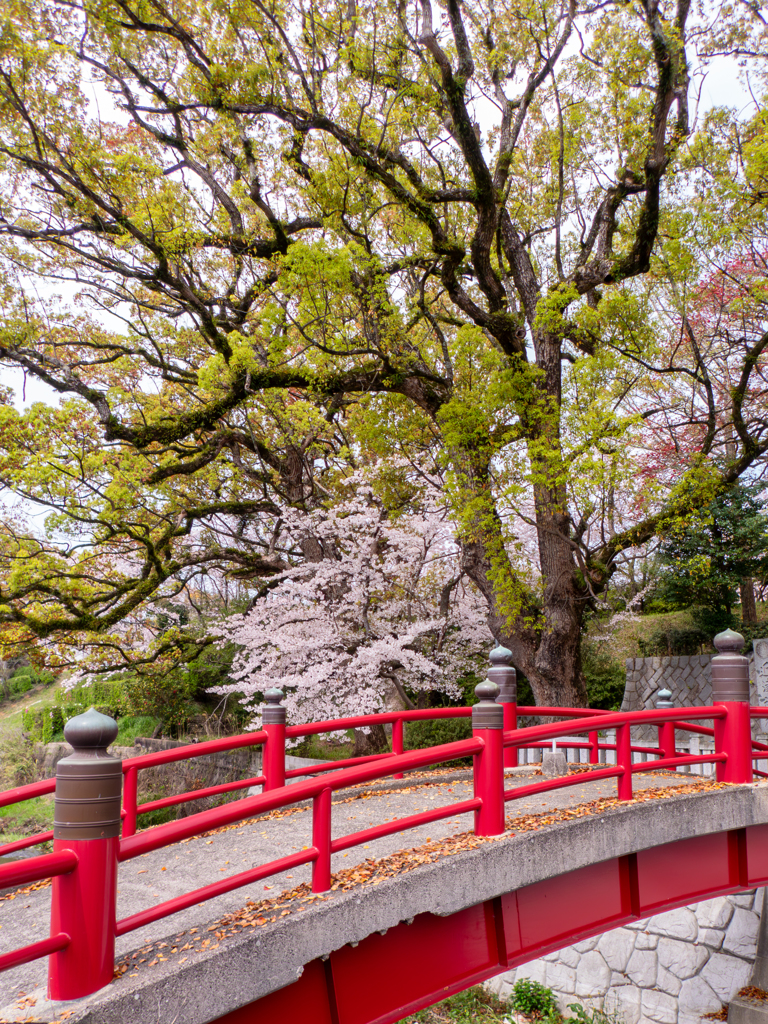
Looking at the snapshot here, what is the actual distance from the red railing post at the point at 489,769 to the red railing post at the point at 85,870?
7.36 feet

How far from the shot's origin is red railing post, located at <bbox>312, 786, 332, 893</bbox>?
348cm

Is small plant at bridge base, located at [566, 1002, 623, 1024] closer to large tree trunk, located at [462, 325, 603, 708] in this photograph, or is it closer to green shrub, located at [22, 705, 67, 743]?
large tree trunk, located at [462, 325, 603, 708]

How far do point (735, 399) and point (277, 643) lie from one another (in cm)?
936

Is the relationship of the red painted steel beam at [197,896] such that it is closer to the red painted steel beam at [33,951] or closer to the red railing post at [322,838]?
the red railing post at [322,838]

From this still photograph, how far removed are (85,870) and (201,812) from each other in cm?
142

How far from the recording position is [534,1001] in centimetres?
980

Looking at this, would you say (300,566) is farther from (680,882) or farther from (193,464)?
(680,882)

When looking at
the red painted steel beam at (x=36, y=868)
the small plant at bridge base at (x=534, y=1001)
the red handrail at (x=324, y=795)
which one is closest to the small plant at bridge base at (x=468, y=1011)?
the small plant at bridge base at (x=534, y=1001)

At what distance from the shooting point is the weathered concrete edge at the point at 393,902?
8.98 feet

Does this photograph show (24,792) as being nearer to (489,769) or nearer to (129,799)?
(129,799)

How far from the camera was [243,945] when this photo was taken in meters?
3.00

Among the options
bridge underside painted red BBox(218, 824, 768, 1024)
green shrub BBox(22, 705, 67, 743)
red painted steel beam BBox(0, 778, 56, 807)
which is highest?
red painted steel beam BBox(0, 778, 56, 807)

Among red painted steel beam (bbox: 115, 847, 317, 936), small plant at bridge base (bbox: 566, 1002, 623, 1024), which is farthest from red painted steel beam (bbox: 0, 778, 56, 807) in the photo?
small plant at bridge base (bbox: 566, 1002, 623, 1024)

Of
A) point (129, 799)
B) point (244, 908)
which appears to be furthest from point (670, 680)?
point (244, 908)
